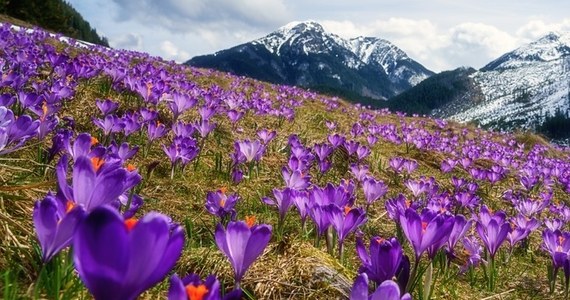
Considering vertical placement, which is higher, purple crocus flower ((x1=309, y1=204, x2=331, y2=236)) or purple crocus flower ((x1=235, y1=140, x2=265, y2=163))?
purple crocus flower ((x1=235, y1=140, x2=265, y2=163))

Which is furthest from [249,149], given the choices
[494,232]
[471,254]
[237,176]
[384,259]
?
[384,259]

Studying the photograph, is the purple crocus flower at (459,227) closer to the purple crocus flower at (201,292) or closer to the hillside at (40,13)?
the purple crocus flower at (201,292)

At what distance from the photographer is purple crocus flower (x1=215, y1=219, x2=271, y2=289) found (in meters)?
1.67

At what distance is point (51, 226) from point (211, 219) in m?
2.44

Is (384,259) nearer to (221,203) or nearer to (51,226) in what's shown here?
(51,226)

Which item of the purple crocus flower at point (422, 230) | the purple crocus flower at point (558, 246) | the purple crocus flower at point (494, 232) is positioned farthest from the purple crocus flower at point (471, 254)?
the purple crocus flower at point (422, 230)

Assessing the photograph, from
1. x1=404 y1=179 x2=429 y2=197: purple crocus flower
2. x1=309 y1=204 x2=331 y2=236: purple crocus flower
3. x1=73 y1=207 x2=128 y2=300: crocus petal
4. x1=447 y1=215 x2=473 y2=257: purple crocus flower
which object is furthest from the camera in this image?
x1=404 y1=179 x2=429 y2=197: purple crocus flower

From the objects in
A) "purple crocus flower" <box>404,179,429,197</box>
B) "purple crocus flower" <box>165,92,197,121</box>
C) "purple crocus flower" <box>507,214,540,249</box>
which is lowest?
"purple crocus flower" <box>507,214,540,249</box>

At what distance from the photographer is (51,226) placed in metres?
1.34

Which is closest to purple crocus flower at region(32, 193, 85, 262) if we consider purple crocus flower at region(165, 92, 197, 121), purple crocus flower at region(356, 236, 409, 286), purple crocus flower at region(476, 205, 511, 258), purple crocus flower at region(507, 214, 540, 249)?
purple crocus flower at region(356, 236, 409, 286)

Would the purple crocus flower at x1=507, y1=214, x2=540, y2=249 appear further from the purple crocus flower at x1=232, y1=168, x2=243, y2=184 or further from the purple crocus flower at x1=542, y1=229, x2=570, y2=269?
the purple crocus flower at x1=232, y1=168, x2=243, y2=184

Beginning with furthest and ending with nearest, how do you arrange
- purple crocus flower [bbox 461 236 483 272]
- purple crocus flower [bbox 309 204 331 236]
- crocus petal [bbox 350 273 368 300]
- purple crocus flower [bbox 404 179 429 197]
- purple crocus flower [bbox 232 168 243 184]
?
1. purple crocus flower [bbox 404 179 429 197]
2. purple crocus flower [bbox 232 168 243 184]
3. purple crocus flower [bbox 461 236 483 272]
4. purple crocus flower [bbox 309 204 331 236]
5. crocus petal [bbox 350 273 368 300]

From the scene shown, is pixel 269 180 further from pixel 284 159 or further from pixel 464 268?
pixel 464 268

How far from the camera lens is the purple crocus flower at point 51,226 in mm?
1315
